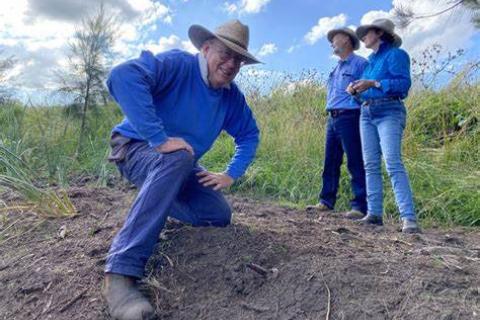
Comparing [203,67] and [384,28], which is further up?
[384,28]

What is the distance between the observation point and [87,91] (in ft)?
23.9

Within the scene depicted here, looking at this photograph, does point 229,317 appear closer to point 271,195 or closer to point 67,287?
point 67,287

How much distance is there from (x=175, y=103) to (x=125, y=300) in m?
1.07

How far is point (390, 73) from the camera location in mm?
3781

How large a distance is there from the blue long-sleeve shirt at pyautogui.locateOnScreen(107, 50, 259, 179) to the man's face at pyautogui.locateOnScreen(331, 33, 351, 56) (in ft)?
5.27

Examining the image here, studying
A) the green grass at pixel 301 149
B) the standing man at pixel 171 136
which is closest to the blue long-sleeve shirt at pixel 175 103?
the standing man at pixel 171 136

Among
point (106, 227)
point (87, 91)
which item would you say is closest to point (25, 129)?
point (87, 91)

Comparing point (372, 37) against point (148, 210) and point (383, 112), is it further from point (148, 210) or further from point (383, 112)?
point (148, 210)

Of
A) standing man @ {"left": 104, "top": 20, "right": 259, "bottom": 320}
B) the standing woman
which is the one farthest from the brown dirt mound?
the standing woman

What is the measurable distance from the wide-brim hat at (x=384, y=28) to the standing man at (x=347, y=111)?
43cm

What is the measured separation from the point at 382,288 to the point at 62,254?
1.85 m

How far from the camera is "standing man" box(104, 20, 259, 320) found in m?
2.44

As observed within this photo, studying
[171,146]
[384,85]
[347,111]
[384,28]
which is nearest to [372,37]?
[384,28]

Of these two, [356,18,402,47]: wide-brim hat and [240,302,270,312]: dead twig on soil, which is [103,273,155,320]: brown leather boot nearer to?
[240,302,270,312]: dead twig on soil
